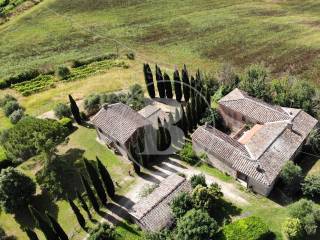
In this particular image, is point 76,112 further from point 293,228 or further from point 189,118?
point 293,228

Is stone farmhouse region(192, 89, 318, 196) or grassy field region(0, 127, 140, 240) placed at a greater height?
stone farmhouse region(192, 89, 318, 196)

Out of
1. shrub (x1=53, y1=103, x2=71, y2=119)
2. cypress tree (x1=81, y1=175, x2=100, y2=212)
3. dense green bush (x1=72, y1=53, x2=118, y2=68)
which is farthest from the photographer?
dense green bush (x1=72, y1=53, x2=118, y2=68)

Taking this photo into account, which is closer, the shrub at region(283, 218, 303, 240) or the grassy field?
the shrub at region(283, 218, 303, 240)

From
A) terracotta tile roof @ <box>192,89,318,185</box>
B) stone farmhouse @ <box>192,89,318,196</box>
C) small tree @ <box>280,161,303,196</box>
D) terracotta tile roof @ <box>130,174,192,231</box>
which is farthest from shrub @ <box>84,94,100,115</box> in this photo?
small tree @ <box>280,161,303,196</box>

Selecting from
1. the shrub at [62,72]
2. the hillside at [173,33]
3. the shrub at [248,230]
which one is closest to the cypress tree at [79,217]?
the shrub at [248,230]

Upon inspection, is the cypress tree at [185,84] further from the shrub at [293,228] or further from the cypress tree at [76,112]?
the shrub at [293,228]

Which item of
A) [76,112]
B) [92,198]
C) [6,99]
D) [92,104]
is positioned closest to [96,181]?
[92,198]

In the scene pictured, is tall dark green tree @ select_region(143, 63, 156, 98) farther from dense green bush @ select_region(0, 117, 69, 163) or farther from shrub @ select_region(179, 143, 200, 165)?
dense green bush @ select_region(0, 117, 69, 163)
